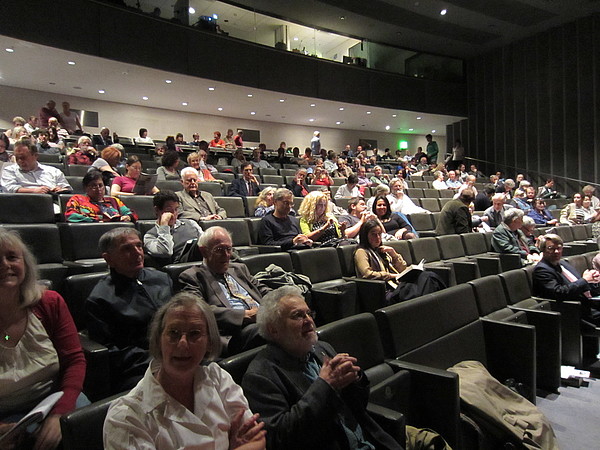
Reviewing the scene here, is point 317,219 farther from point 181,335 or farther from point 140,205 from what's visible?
point 181,335

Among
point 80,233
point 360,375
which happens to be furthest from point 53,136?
point 360,375

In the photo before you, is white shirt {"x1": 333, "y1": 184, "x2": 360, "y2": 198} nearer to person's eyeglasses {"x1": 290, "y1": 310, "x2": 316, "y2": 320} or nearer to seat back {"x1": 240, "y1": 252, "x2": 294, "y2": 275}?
seat back {"x1": 240, "y1": 252, "x2": 294, "y2": 275}

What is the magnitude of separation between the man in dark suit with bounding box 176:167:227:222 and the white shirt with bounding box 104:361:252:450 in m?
2.14

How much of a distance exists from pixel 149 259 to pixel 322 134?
34.9 feet

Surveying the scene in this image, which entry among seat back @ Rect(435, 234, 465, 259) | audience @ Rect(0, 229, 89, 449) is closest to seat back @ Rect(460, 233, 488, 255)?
seat back @ Rect(435, 234, 465, 259)

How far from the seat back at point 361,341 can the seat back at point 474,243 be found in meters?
2.65

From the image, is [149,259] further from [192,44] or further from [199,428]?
[192,44]

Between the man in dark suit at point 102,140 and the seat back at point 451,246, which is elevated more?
the man in dark suit at point 102,140

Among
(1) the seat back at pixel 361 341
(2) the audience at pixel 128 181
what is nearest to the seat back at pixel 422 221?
(2) the audience at pixel 128 181

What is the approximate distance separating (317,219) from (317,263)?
716 millimetres

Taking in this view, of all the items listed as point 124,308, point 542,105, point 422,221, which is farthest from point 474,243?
point 542,105

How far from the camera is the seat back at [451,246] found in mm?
3630

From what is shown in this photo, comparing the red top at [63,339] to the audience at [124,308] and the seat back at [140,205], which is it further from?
the seat back at [140,205]

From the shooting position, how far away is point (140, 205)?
3.19 m
